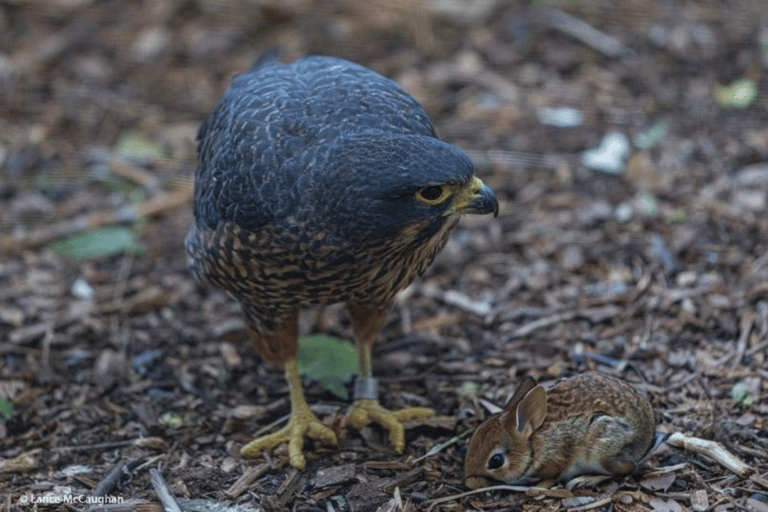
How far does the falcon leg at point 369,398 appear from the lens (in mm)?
4715

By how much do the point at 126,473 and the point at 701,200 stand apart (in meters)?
3.96

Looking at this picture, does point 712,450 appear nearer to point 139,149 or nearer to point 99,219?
point 99,219

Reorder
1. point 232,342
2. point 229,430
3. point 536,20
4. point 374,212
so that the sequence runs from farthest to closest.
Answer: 1. point 536,20
2. point 232,342
3. point 229,430
4. point 374,212

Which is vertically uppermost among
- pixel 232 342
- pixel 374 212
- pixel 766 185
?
pixel 374 212

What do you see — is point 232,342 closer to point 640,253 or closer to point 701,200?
point 640,253

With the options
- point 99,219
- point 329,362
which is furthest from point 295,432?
point 99,219

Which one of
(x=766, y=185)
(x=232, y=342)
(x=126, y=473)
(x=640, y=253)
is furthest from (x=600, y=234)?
(x=126, y=473)

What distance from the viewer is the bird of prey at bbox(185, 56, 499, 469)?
3924 millimetres

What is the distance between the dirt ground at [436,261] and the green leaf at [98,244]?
0.03 m

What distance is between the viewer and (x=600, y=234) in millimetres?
6246

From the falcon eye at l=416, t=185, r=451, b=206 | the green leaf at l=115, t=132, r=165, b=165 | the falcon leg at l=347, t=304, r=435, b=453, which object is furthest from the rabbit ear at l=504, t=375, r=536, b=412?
the green leaf at l=115, t=132, r=165, b=165

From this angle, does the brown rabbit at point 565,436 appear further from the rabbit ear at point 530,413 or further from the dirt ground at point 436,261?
the dirt ground at point 436,261

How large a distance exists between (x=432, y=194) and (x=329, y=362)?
161 cm

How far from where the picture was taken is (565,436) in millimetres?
4129
